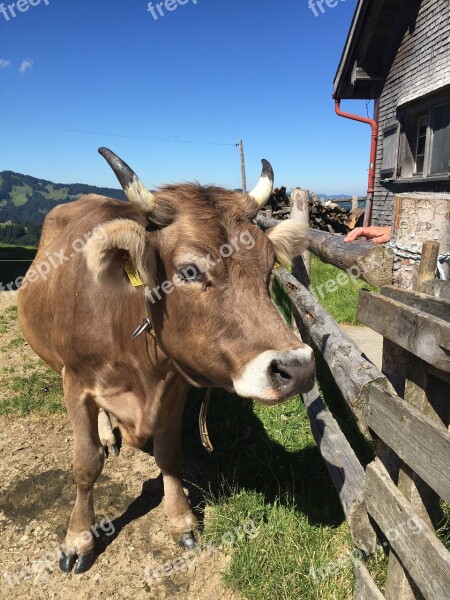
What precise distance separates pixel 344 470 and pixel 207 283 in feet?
4.79

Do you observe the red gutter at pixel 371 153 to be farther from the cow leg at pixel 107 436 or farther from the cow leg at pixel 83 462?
the cow leg at pixel 83 462

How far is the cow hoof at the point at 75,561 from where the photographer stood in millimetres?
2826

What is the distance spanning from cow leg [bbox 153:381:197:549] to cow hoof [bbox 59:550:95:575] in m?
0.55

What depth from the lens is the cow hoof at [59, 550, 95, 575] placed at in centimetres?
283

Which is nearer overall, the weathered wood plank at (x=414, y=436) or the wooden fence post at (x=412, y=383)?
the weathered wood plank at (x=414, y=436)

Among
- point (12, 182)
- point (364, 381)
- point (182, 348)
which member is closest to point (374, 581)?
point (364, 381)

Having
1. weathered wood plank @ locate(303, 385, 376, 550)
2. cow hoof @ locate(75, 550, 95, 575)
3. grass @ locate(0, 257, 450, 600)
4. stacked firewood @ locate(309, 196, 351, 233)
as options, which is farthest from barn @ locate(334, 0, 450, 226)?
cow hoof @ locate(75, 550, 95, 575)

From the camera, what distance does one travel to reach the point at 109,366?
9.07ft

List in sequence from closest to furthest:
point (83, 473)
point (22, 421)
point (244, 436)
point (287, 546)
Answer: point (287, 546), point (83, 473), point (244, 436), point (22, 421)

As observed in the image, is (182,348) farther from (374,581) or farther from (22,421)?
(22,421)

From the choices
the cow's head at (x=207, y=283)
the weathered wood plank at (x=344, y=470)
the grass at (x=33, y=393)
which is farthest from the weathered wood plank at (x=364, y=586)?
the grass at (x=33, y=393)

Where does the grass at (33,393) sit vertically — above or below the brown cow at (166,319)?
below

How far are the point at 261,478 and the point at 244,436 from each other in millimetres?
557

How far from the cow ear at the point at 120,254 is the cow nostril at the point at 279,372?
2.51ft
